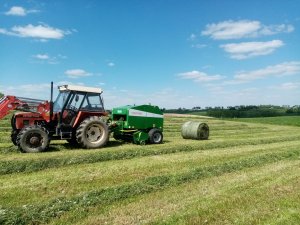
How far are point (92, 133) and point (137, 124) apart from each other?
2.48 m

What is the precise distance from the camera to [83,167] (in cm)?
1007

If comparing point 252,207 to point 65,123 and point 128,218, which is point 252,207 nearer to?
point 128,218

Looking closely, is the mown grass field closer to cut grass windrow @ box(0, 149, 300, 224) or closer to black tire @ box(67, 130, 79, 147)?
cut grass windrow @ box(0, 149, 300, 224)

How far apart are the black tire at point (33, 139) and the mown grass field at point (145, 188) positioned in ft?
1.36

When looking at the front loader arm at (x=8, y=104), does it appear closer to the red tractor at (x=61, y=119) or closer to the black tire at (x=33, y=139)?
the red tractor at (x=61, y=119)

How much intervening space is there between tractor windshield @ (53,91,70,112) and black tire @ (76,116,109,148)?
1.01 metres

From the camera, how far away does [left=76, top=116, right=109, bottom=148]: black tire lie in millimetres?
12938

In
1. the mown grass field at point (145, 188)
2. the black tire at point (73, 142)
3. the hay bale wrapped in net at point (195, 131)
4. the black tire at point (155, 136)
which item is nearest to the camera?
the mown grass field at point (145, 188)

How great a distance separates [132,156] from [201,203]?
5.44 meters

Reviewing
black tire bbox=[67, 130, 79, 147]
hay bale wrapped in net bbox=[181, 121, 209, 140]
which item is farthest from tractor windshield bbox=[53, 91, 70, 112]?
hay bale wrapped in net bbox=[181, 121, 209, 140]

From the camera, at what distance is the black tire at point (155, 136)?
15.4 metres

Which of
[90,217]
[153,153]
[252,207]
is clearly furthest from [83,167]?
[252,207]

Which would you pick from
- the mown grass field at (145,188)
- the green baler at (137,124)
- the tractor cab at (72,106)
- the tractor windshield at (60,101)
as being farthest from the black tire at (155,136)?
the tractor windshield at (60,101)

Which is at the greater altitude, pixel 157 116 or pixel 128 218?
pixel 157 116
